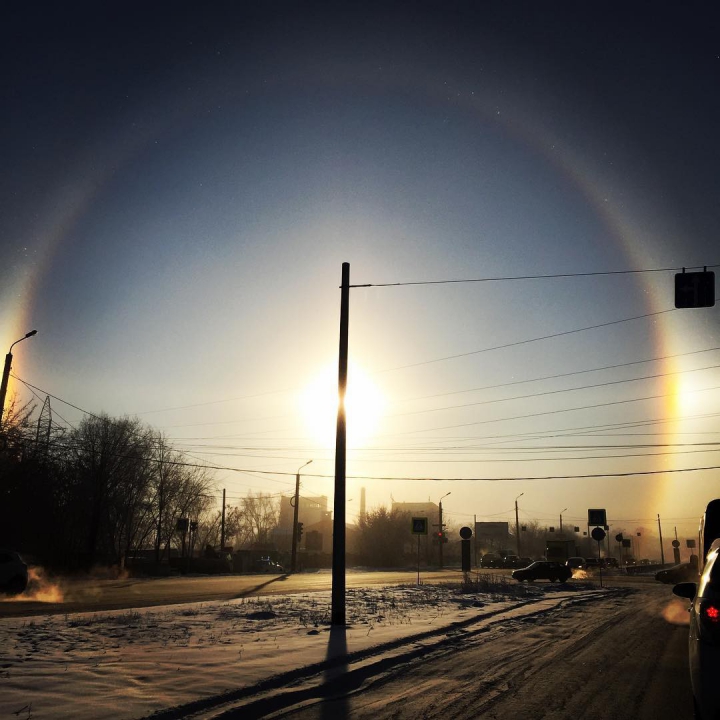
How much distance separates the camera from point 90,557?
4662 cm

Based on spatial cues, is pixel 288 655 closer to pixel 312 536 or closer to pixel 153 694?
pixel 153 694

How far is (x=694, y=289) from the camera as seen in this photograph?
15.2 metres

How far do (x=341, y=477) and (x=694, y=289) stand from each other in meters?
9.15

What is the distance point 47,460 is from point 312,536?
61556mm

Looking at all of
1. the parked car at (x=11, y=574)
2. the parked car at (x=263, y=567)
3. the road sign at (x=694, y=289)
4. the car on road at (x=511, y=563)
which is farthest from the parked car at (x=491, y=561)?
the road sign at (x=694, y=289)

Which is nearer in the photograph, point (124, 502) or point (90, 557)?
point (90, 557)

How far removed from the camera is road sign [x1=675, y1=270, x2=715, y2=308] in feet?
49.0

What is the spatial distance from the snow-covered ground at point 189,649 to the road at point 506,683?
1.70 feet

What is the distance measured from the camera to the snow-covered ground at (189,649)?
751 cm

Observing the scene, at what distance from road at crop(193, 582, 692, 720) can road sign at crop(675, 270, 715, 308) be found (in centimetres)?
708

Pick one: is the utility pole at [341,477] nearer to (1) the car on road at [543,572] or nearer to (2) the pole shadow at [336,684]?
→ (2) the pole shadow at [336,684]

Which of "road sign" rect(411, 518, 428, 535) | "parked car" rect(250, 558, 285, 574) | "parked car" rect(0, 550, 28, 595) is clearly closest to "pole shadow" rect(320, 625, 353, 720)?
"road sign" rect(411, 518, 428, 535)

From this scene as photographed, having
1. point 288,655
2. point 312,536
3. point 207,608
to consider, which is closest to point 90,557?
point 207,608

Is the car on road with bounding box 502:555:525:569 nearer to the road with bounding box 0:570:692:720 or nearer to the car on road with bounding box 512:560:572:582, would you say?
the car on road with bounding box 512:560:572:582
